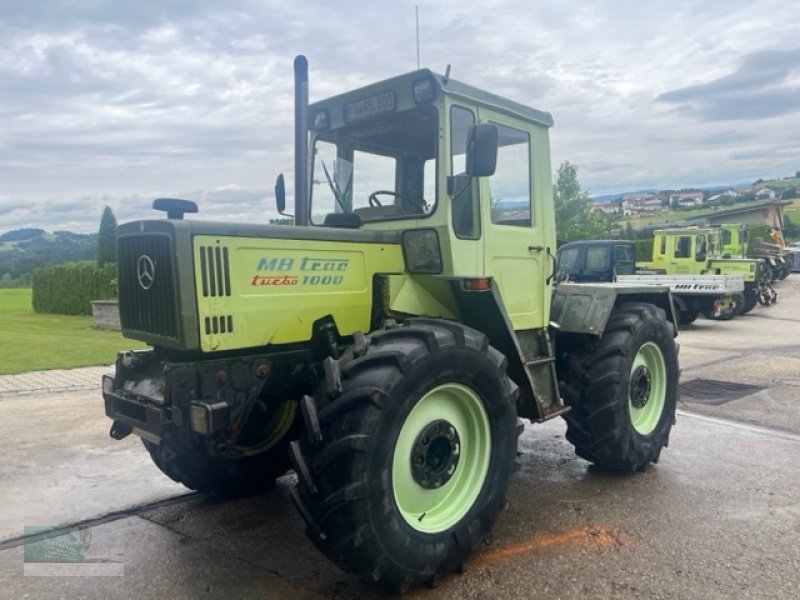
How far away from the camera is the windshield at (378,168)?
14.3 ft

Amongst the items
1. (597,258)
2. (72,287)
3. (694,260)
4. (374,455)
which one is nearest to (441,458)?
(374,455)

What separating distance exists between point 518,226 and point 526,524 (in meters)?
1.98

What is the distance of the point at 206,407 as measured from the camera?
11.0 feet

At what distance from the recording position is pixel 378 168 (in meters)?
4.71

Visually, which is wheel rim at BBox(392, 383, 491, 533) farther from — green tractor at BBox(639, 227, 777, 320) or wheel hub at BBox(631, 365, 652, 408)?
green tractor at BBox(639, 227, 777, 320)

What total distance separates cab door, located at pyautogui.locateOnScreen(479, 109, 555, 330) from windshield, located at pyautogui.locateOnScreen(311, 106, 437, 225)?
1.30ft

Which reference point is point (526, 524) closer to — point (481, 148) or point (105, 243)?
point (481, 148)

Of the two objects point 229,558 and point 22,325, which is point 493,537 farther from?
point 22,325

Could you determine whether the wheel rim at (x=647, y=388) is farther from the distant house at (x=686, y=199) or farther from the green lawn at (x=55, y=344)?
the distant house at (x=686, y=199)

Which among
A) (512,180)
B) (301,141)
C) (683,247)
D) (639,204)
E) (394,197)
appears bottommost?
(683,247)

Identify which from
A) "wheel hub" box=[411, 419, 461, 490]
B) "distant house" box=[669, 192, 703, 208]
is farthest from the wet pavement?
"distant house" box=[669, 192, 703, 208]

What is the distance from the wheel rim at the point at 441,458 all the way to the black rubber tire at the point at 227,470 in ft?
4.54

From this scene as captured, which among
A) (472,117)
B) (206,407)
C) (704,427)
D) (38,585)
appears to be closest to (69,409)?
(38,585)

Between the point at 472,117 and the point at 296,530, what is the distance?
285 centimetres
